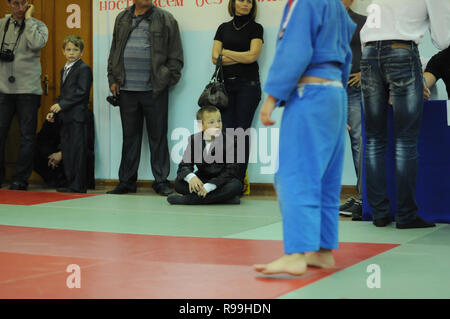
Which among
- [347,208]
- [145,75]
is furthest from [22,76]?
[347,208]

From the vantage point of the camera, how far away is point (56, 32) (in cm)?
725

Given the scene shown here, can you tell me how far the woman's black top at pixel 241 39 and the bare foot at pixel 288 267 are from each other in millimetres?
3510

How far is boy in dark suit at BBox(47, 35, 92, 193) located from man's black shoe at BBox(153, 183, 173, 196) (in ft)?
2.44

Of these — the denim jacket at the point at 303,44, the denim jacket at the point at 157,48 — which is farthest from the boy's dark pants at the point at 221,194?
the denim jacket at the point at 303,44

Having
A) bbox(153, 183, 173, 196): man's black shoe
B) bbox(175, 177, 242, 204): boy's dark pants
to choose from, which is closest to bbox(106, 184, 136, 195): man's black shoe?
bbox(153, 183, 173, 196): man's black shoe

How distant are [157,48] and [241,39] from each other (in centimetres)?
85

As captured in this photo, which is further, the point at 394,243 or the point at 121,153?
the point at 121,153

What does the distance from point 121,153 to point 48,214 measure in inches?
84.6

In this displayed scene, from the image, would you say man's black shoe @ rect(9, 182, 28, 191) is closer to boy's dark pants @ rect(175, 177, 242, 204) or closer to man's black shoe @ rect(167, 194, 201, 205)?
man's black shoe @ rect(167, 194, 201, 205)

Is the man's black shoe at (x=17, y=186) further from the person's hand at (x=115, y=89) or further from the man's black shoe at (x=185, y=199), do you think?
the man's black shoe at (x=185, y=199)

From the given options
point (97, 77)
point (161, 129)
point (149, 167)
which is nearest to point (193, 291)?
point (161, 129)

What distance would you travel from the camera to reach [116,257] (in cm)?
311

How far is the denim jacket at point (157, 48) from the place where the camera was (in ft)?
20.4
